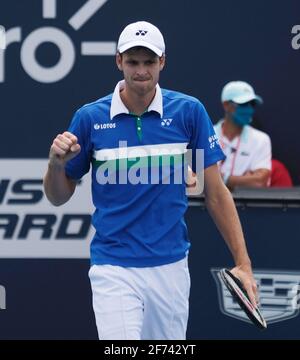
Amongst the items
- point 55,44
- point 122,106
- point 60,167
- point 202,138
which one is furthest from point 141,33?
point 55,44

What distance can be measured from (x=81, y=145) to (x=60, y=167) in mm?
212

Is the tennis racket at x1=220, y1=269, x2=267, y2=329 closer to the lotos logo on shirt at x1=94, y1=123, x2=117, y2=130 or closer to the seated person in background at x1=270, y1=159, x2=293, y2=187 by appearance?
the lotos logo on shirt at x1=94, y1=123, x2=117, y2=130

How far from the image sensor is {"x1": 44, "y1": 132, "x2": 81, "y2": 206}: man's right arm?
4586 millimetres

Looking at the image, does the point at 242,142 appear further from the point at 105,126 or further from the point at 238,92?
the point at 105,126

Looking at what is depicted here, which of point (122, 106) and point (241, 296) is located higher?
point (122, 106)

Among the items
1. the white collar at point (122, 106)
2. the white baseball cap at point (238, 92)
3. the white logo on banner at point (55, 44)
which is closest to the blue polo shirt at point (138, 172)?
the white collar at point (122, 106)

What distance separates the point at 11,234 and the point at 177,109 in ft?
7.55

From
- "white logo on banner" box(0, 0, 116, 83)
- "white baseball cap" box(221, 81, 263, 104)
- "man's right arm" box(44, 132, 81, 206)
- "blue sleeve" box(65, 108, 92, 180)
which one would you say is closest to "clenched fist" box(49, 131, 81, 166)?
"man's right arm" box(44, 132, 81, 206)

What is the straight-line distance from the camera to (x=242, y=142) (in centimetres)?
758

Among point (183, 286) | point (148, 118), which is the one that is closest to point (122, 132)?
point (148, 118)

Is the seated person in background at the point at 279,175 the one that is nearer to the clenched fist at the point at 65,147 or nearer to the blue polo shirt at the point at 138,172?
the blue polo shirt at the point at 138,172

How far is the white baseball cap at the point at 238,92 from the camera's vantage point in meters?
7.15

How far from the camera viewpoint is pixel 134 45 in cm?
478

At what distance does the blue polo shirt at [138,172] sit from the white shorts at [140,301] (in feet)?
0.18
